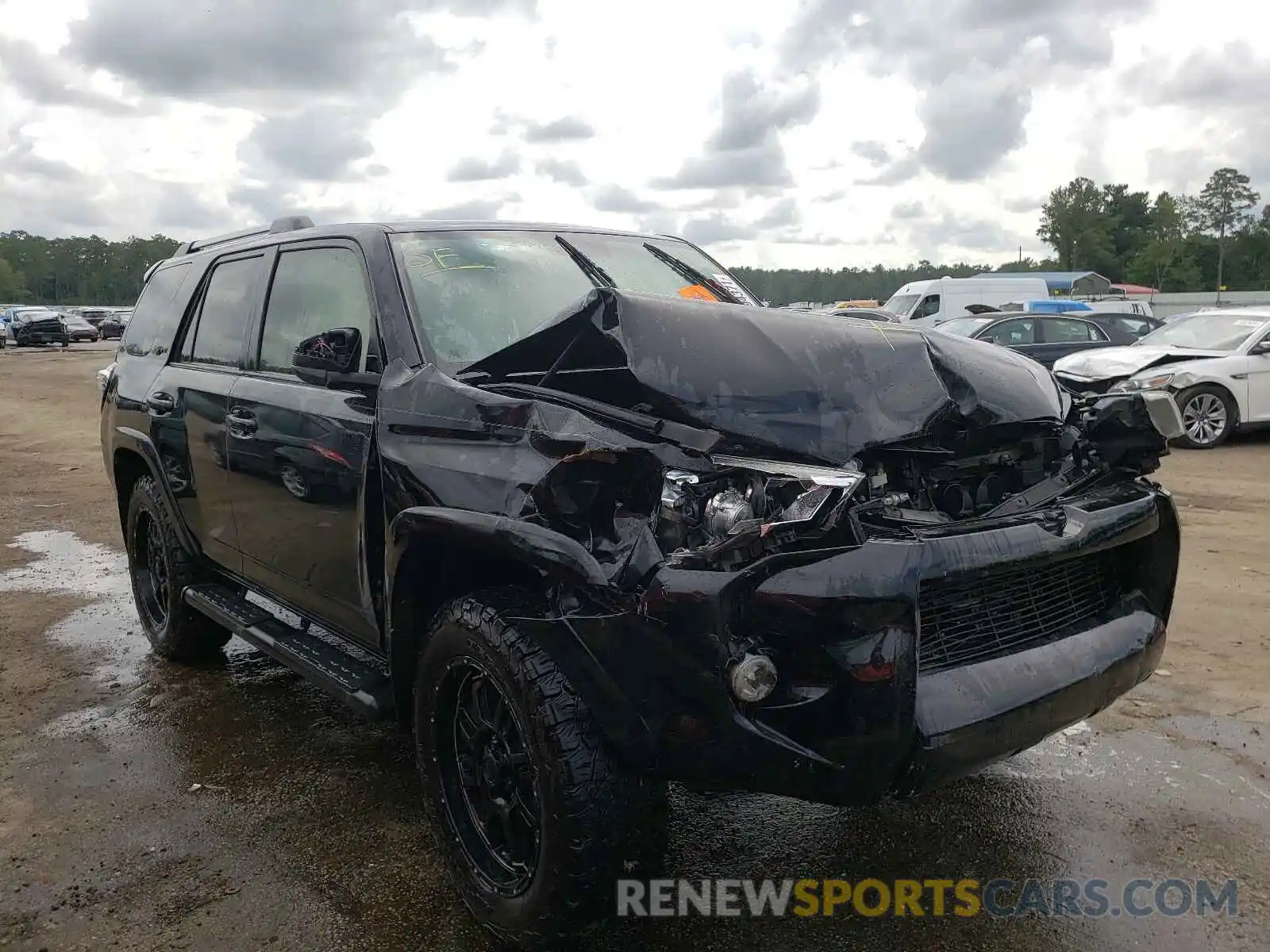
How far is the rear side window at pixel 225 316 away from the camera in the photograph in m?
4.10

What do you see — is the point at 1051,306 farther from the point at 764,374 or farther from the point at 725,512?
the point at 725,512

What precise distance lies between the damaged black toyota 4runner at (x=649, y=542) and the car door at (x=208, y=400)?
0.34 m

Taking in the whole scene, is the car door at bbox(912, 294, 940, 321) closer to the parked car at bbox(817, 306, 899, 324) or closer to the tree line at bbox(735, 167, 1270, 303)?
the parked car at bbox(817, 306, 899, 324)

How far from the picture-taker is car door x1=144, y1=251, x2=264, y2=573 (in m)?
4.05

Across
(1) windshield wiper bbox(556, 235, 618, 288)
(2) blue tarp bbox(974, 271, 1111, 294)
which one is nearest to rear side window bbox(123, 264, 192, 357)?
(1) windshield wiper bbox(556, 235, 618, 288)

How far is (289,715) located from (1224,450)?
10615mm

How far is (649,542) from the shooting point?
7.27 ft

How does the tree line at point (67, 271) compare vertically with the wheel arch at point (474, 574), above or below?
above

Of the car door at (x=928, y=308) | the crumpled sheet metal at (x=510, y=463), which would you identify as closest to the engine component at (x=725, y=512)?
the crumpled sheet metal at (x=510, y=463)

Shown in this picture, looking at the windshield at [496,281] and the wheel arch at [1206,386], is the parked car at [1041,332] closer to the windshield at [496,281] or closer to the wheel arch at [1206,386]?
the wheel arch at [1206,386]

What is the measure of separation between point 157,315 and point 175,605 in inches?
57.1

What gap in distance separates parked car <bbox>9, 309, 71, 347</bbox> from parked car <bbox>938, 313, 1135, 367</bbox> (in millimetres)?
38967

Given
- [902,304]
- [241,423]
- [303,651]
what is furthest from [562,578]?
[902,304]

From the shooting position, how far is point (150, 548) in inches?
201
